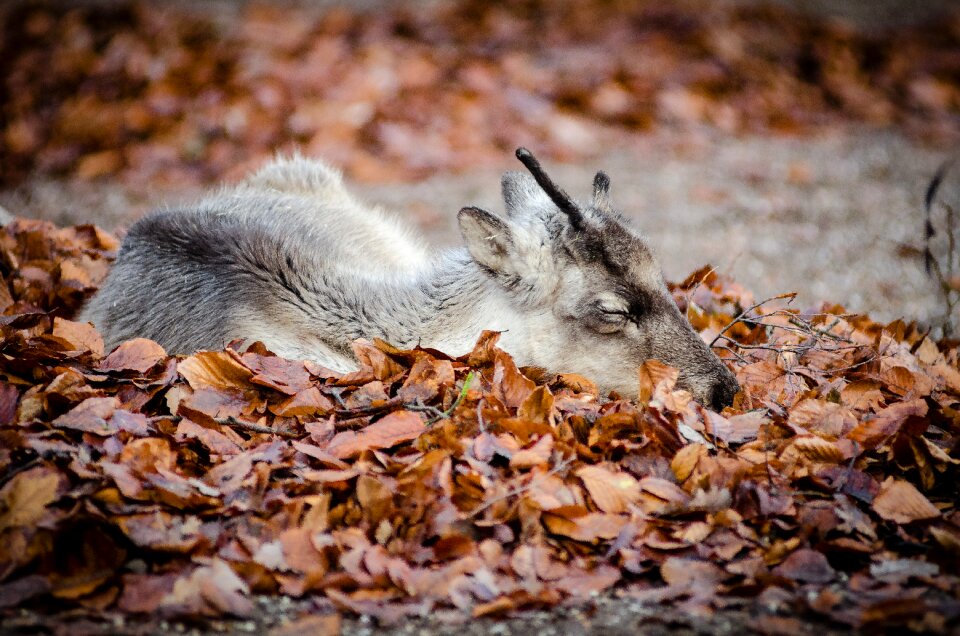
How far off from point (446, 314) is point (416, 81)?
23.8 ft

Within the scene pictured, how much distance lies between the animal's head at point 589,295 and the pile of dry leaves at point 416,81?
588 centimetres

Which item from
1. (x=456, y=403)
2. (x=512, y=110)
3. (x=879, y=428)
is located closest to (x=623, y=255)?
(x=456, y=403)

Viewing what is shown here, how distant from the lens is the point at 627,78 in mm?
11414

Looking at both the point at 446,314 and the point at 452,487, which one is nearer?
the point at 452,487

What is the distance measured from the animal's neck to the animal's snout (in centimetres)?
87

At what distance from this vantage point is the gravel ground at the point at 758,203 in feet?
23.2

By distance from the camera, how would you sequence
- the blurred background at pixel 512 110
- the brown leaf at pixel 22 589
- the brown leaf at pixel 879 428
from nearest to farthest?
the brown leaf at pixel 22 589, the brown leaf at pixel 879 428, the blurred background at pixel 512 110

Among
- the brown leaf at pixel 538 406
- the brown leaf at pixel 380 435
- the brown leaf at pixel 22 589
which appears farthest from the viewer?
the brown leaf at pixel 538 406

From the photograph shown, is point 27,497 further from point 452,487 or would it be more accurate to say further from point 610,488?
point 610,488

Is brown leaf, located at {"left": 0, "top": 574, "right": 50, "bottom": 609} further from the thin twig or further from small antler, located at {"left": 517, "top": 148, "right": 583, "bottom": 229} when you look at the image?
small antler, located at {"left": 517, "top": 148, "right": 583, "bottom": 229}

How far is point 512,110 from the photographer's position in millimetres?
10656

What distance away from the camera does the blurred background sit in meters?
8.73

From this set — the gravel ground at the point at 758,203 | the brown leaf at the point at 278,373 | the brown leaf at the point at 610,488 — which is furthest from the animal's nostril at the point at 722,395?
the gravel ground at the point at 758,203

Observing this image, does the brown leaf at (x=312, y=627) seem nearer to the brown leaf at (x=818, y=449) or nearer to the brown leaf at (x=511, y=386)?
the brown leaf at (x=511, y=386)
